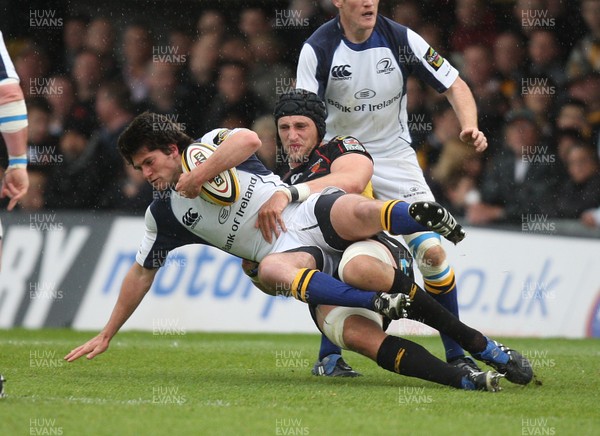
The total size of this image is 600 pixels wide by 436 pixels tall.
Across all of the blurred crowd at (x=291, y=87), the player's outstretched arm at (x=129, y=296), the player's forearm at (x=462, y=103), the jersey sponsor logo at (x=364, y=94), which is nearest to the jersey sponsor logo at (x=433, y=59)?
the player's forearm at (x=462, y=103)

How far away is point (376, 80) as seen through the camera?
7.20 metres

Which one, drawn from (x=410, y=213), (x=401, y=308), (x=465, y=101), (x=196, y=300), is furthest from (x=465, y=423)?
(x=196, y=300)

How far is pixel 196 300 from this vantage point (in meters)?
11.0

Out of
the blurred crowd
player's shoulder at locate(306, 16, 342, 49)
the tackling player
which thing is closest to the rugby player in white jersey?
the tackling player

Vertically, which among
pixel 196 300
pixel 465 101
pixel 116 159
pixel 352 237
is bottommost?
pixel 196 300

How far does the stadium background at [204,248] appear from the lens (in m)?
10.8

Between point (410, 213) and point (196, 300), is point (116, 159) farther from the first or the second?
point (410, 213)

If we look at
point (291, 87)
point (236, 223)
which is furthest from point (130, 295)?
point (291, 87)

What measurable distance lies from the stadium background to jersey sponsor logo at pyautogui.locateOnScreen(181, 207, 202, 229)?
14.6 feet

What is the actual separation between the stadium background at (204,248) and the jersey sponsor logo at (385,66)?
3.91 metres

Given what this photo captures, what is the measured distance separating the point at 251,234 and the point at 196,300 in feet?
15.4

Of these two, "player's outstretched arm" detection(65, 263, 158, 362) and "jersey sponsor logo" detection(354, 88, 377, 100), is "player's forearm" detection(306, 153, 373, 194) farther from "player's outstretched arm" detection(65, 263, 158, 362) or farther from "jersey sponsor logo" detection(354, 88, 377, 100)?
"player's outstretched arm" detection(65, 263, 158, 362)

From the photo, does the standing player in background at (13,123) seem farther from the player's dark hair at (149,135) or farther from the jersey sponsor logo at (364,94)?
the jersey sponsor logo at (364,94)

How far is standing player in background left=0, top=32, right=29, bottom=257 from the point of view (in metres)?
5.05
